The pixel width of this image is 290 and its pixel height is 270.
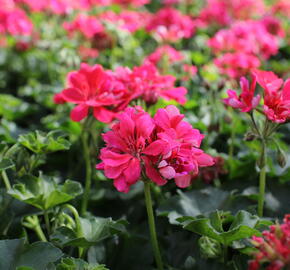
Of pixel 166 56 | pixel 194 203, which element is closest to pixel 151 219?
pixel 194 203

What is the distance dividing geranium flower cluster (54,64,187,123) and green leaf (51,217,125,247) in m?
0.38

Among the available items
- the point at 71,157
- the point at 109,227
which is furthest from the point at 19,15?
the point at 109,227

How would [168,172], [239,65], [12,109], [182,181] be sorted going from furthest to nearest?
[12,109]
[239,65]
[182,181]
[168,172]

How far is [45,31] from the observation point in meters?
3.65

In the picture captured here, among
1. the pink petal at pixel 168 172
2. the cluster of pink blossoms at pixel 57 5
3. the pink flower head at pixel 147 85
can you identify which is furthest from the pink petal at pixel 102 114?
the cluster of pink blossoms at pixel 57 5

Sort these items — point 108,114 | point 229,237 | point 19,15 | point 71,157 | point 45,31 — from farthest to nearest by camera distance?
point 45,31, point 19,15, point 71,157, point 108,114, point 229,237

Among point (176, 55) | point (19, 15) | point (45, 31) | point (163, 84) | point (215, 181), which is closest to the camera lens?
point (163, 84)

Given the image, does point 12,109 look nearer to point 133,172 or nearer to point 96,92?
point 96,92

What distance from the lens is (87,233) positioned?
5.10ft

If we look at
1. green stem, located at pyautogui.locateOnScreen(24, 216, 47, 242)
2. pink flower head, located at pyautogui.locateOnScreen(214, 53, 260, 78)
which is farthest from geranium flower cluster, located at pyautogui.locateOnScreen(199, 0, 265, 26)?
green stem, located at pyautogui.locateOnScreen(24, 216, 47, 242)

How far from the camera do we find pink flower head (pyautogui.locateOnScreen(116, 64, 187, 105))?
182cm

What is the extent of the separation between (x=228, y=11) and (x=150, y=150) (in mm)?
3430

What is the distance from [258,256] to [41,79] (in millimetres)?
2625

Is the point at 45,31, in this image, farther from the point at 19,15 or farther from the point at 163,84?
the point at 163,84
